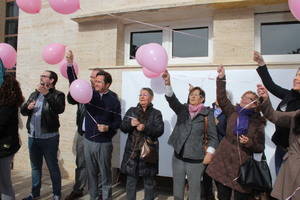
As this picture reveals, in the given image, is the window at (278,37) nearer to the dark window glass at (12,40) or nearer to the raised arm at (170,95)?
the raised arm at (170,95)

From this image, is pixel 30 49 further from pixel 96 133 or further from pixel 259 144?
pixel 259 144

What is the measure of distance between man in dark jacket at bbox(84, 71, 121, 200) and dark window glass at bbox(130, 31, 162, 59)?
1554 millimetres

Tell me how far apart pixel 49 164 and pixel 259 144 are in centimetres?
251

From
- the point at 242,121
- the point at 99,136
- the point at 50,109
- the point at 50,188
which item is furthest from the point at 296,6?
the point at 50,188

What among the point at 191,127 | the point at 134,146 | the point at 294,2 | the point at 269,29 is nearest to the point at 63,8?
the point at 134,146

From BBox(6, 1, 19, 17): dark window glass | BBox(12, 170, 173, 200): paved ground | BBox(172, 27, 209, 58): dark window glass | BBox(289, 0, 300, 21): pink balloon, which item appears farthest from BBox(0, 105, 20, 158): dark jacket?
BBox(6, 1, 19, 17): dark window glass

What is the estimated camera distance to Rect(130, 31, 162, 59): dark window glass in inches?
192

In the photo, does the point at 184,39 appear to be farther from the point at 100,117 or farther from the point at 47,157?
the point at 47,157

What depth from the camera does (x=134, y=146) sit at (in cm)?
341

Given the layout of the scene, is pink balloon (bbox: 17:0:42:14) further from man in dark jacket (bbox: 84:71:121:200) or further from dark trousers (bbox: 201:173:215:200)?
dark trousers (bbox: 201:173:215:200)

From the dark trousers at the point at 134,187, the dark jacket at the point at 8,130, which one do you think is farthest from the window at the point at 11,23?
the dark trousers at the point at 134,187

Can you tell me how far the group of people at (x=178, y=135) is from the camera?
2.79 metres

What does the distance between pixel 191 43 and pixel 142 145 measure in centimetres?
198

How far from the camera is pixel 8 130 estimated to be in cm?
300
